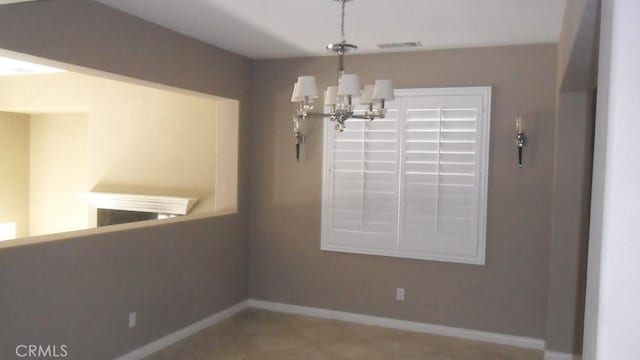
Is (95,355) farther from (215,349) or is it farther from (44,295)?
(215,349)

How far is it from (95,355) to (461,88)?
375 centimetres

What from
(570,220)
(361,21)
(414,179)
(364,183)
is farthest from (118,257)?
(570,220)

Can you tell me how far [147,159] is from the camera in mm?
6113

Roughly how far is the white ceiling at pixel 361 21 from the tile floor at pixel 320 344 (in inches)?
107

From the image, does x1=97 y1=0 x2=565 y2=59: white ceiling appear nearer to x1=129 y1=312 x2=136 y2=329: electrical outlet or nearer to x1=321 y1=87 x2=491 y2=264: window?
x1=321 y1=87 x2=491 y2=264: window

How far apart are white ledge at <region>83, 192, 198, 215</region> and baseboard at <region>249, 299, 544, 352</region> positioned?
1.33 metres

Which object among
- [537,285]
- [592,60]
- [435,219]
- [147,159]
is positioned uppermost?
[592,60]

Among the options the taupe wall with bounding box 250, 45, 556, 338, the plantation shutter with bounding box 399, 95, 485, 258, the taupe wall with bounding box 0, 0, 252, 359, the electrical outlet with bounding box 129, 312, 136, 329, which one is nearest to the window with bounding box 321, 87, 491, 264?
the plantation shutter with bounding box 399, 95, 485, 258

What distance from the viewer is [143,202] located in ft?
19.8

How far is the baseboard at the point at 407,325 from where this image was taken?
14.9 ft

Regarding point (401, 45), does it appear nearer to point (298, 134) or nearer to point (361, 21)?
point (361, 21)

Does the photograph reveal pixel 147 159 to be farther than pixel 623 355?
Yes

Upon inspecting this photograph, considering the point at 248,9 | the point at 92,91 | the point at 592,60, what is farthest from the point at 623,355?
the point at 92,91

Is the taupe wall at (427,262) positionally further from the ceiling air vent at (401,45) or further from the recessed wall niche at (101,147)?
the recessed wall niche at (101,147)
